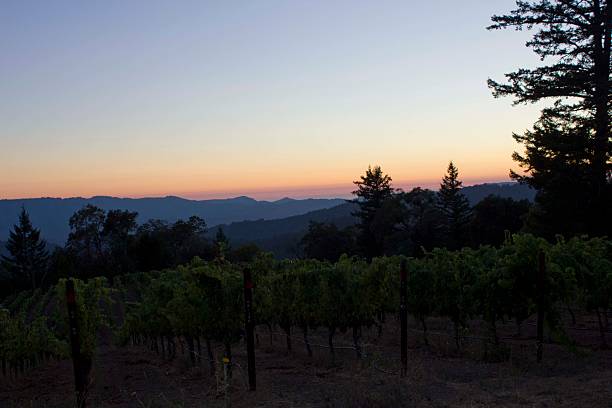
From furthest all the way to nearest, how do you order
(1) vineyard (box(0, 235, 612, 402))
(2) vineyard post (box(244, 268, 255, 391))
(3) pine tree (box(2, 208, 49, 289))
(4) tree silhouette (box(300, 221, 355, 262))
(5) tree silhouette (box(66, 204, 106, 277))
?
(5) tree silhouette (box(66, 204, 106, 277)), (3) pine tree (box(2, 208, 49, 289)), (4) tree silhouette (box(300, 221, 355, 262)), (1) vineyard (box(0, 235, 612, 402)), (2) vineyard post (box(244, 268, 255, 391))

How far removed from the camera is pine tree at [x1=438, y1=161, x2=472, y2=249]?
177ft

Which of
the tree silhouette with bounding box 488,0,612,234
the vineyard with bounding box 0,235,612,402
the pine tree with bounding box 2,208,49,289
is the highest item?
the tree silhouette with bounding box 488,0,612,234

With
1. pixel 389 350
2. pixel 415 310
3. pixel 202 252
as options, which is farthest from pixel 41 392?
pixel 202 252

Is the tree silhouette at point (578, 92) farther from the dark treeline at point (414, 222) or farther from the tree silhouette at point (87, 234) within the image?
the tree silhouette at point (87, 234)

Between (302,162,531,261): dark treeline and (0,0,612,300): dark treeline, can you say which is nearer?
(0,0,612,300): dark treeline

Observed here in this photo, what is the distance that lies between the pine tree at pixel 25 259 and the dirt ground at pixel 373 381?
69.2 metres

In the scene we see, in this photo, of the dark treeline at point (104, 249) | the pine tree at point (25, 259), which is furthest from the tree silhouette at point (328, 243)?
the pine tree at point (25, 259)

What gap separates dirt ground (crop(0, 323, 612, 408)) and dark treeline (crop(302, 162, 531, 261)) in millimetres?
36176

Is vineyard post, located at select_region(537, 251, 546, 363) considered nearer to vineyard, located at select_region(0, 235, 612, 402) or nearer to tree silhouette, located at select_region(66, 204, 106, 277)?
vineyard, located at select_region(0, 235, 612, 402)

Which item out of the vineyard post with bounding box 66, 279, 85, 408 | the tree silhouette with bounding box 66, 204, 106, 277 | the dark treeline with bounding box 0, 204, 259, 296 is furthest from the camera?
the tree silhouette with bounding box 66, 204, 106, 277

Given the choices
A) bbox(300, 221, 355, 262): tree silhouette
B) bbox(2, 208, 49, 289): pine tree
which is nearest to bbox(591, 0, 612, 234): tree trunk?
bbox(300, 221, 355, 262): tree silhouette

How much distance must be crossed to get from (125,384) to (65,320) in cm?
263

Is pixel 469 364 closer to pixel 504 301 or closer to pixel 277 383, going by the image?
pixel 504 301

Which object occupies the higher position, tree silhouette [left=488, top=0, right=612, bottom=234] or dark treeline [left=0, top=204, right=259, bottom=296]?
tree silhouette [left=488, top=0, right=612, bottom=234]
